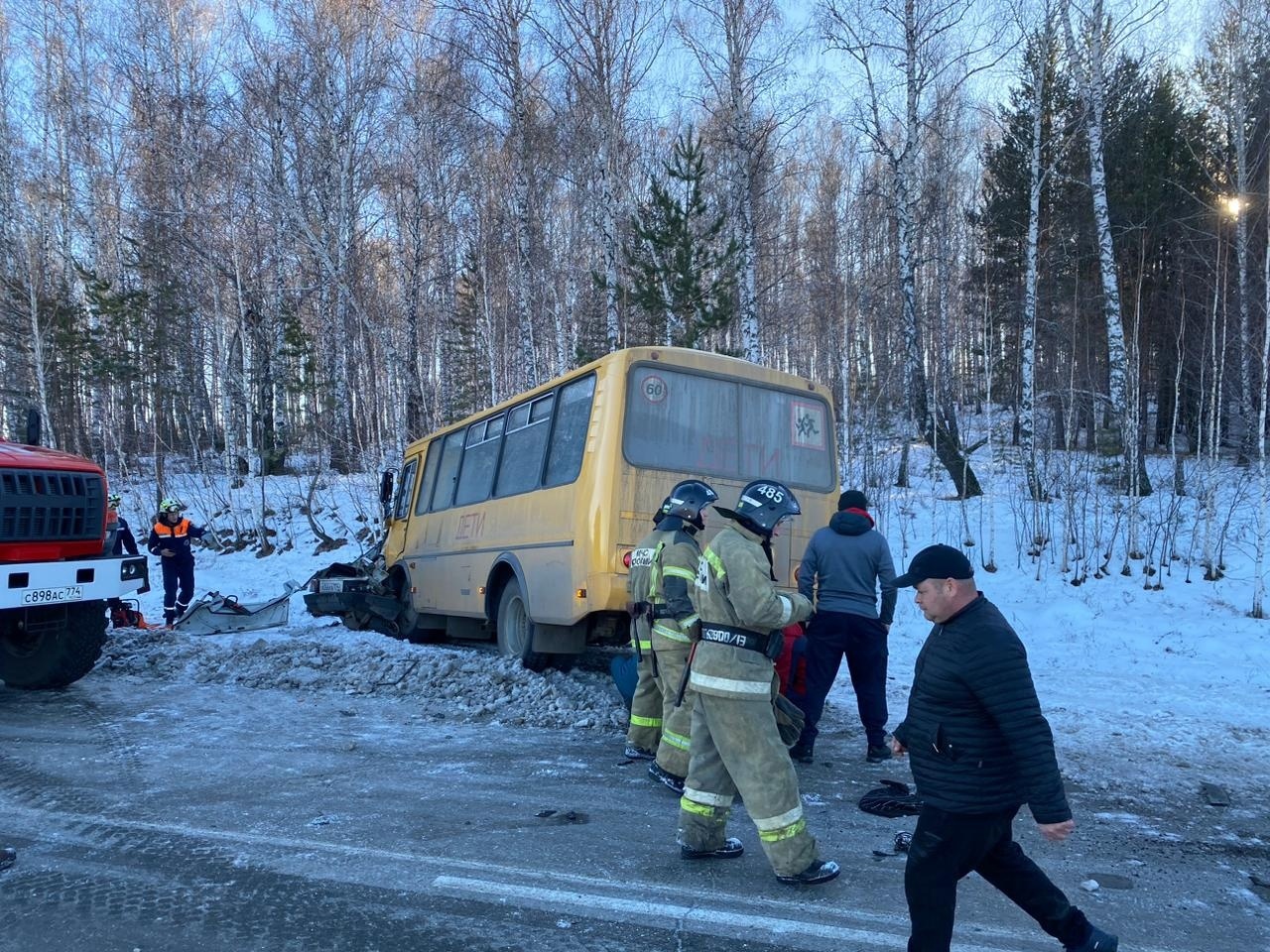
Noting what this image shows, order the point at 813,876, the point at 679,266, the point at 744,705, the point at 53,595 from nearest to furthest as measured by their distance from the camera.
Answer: the point at 813,876 → the point at 744,705 → the point at 53,595 → the point at 679,266

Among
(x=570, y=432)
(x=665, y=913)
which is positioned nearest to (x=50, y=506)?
(x=570, y=432)

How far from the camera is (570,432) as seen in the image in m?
8.24

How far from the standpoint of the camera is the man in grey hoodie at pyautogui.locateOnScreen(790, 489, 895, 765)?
6.20 m

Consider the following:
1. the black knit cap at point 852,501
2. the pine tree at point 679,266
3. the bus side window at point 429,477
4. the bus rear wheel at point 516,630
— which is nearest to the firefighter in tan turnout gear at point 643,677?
the black knit cap at point 852,501

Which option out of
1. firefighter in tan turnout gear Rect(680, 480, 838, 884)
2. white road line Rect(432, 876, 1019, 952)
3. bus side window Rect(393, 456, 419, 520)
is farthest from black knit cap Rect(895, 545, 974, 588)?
bus side window Rect(393, 456, 419, 520)

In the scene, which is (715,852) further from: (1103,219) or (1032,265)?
(1032,265)

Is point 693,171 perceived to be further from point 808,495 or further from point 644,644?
point 644,644

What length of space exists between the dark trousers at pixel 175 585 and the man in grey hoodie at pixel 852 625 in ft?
32.9

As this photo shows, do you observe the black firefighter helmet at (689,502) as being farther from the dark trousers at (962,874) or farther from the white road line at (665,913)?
the dark trousers at (962,874)

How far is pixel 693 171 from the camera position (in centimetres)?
2123

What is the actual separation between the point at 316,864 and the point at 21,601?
4197 mm

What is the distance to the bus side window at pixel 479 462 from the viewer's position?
33.2 ft

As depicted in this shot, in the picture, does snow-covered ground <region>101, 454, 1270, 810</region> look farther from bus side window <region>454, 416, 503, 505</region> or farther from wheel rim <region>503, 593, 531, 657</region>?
bus side window <region>454, 416, 503, 505</region>

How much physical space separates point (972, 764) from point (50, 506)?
7179mm
